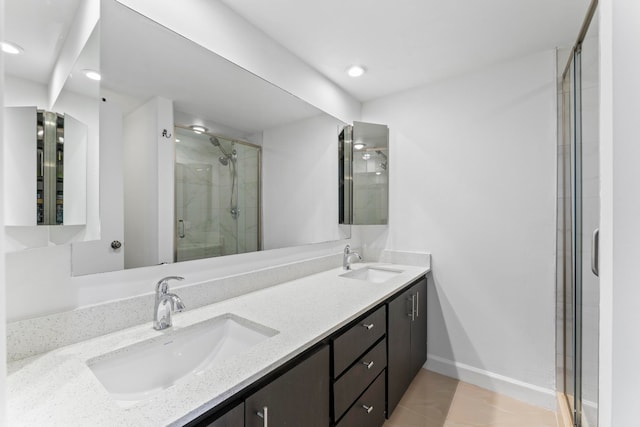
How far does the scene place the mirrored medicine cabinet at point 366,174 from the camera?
2.50 metres

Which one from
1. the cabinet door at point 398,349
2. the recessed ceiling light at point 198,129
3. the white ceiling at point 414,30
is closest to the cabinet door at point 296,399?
the cabinet door at point 398,349

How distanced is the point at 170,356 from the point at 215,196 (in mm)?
728

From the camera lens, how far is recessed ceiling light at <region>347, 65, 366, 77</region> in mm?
2110

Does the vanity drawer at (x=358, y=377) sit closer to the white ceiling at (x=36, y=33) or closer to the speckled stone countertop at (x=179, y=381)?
the speckled stone countertop at (x=179, y=381)

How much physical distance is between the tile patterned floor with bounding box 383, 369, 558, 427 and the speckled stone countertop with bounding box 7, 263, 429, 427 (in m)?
0.92

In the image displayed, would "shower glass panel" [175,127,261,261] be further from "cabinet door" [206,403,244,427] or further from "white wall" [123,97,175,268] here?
"cabinet door" [206,403,244,427]

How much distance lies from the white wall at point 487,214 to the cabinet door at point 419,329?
10 centimetres

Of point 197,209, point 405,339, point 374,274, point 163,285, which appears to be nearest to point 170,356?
point 163,285

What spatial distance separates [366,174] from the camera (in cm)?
254

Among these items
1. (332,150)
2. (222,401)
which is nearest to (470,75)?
(332,150)

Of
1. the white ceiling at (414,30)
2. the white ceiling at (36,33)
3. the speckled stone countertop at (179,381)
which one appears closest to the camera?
the speckled stone countertop at (179,381)

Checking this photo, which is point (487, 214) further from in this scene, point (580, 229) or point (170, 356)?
point (170, 356)
